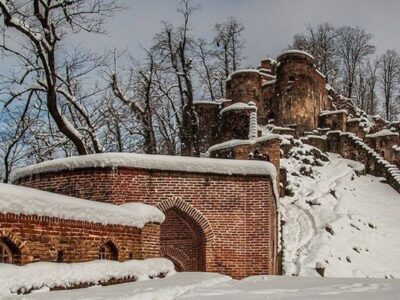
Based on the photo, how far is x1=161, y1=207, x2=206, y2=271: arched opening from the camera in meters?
12.8

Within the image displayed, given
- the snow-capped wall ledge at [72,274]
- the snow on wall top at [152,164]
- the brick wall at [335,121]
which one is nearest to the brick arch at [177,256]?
the snow on wall top at [152,164]

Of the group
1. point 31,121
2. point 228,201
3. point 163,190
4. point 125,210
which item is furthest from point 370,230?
point 31,121

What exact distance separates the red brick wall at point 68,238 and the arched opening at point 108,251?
0.21 feet

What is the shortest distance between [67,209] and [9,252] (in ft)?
4.08

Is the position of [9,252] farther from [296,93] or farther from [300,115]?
[296,93]

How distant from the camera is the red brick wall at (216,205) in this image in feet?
40.6

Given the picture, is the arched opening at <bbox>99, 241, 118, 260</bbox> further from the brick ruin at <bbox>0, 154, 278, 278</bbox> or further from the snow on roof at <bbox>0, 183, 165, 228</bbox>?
the brick ruin at <bbox>0, 154, 278, 278</bbox>

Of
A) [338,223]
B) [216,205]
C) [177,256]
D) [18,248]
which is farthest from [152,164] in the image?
[338,223]

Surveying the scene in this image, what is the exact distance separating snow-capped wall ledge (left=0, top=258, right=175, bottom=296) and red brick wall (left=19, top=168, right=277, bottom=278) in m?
2.35

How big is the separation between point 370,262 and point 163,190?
8.07 meters

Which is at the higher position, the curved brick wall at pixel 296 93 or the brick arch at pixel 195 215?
the curved brick wall at pixel 296 93

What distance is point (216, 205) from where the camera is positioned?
12.8 metres

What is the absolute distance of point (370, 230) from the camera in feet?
63.7

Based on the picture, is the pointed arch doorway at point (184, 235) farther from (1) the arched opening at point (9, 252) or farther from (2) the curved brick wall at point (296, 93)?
(2) the curved brick wall at point (296, 93)
